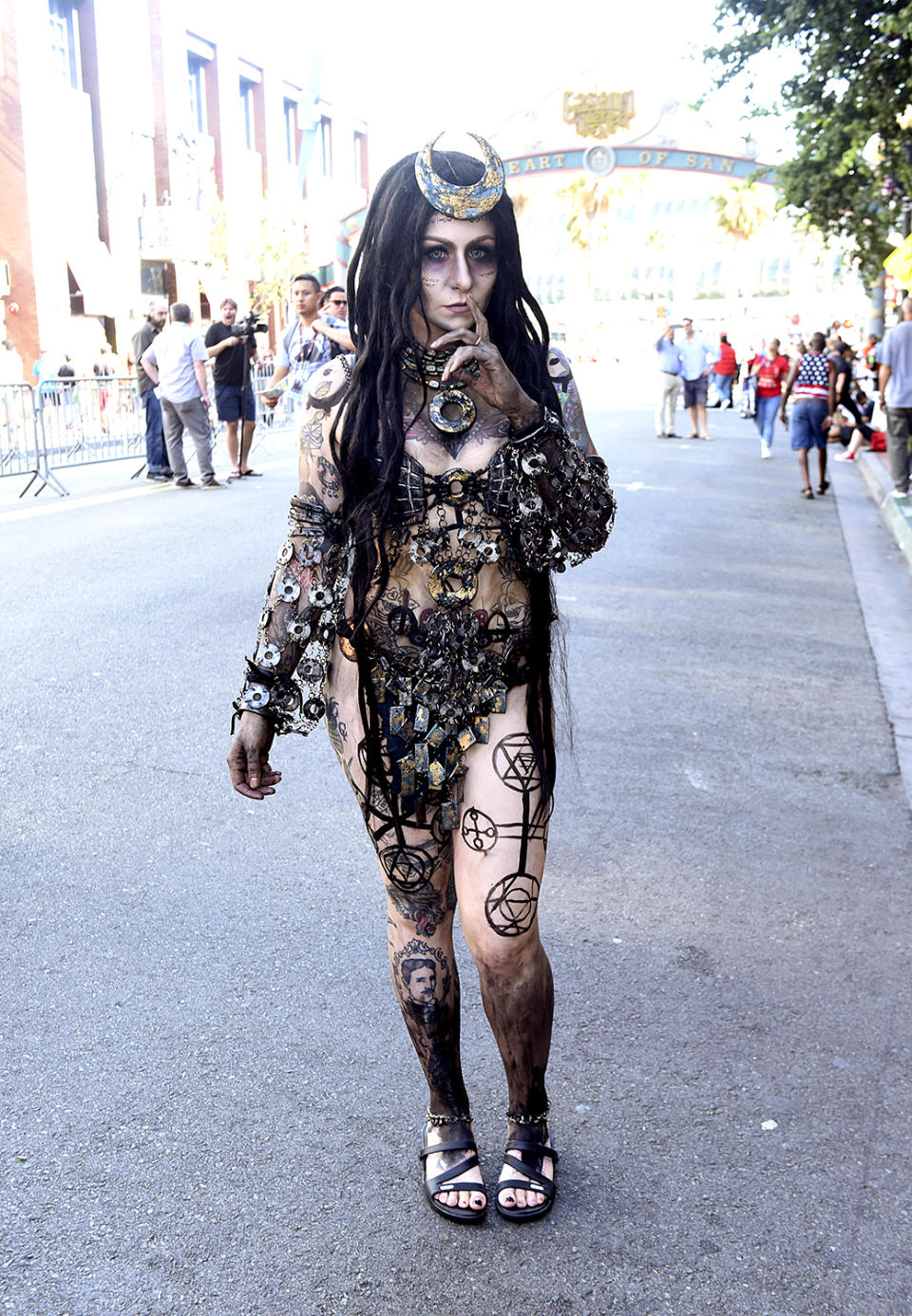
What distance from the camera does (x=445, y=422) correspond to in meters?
2.44

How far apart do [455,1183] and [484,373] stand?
62.4 inches

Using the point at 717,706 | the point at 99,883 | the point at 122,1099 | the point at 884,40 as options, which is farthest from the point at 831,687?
the point at 884,40

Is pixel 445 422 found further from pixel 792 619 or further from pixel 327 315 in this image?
pixel 327 315

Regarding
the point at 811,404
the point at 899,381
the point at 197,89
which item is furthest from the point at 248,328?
the point at 197,89

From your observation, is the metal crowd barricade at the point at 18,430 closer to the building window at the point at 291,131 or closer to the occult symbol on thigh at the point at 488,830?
the occult symbol on thigh at the point at 488,830

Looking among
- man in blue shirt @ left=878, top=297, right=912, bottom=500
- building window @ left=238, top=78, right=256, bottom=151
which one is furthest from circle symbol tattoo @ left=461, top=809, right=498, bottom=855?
building window @ left=238, top=78, right=256, bottom=151

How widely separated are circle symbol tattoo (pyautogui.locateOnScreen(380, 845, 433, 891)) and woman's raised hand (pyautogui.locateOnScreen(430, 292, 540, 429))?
0.83m

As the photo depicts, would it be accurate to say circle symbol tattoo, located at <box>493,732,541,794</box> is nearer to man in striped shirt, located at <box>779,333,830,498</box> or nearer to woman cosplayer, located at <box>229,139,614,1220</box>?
woman cosplayer, located at <box>229,139,614,1220</box>

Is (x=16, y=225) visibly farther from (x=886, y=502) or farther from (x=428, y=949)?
(x=428, y=949)

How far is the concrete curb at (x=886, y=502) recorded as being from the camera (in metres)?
11.5

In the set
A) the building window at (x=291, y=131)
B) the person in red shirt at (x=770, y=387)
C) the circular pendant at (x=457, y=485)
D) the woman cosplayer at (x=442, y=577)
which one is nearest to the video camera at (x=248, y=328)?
the person in red shirt at (x=770, y=387)

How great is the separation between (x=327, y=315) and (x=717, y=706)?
640 centimetres

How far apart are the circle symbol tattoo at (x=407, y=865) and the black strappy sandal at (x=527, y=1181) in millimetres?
587

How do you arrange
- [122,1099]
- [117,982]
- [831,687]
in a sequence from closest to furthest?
[122,1099]
[117,982]
[831,687]
